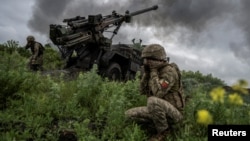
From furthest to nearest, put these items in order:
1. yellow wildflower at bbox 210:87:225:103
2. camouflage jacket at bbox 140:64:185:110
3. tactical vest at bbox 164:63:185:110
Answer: tactical vest at bbox 164:63:185:110, camouflage jacket at bbox 140:64:185:110, yellow wildflower at bbox 210:87:225:103

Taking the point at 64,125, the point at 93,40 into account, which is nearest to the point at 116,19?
the point at 93,40

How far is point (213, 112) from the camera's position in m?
6.67

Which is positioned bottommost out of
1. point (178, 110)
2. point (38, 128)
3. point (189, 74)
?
point (38, 128)

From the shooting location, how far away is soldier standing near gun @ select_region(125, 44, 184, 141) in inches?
250

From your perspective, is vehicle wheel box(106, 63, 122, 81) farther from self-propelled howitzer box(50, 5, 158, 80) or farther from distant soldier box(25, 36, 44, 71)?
distant soldier box(25, 36, 44, 71)

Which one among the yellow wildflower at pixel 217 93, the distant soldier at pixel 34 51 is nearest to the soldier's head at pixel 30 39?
the distant soldier at pixel 34 51

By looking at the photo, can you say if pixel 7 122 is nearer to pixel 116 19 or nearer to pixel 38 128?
pixel 38 128

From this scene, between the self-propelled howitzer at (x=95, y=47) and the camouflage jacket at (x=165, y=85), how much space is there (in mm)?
10679

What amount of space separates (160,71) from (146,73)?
25 centimetres

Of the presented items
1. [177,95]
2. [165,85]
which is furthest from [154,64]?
[177,95]

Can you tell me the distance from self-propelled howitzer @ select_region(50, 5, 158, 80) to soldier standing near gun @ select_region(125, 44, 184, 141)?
1074cm

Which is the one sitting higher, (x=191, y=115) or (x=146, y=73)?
(x=146, y=73)

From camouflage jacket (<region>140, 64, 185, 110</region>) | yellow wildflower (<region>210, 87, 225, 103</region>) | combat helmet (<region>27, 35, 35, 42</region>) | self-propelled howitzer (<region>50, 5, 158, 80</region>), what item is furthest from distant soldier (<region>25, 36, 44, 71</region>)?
yellow wildflower (<region>210, 87, 225, 103</region>)

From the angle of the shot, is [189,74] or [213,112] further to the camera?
[189,74]
